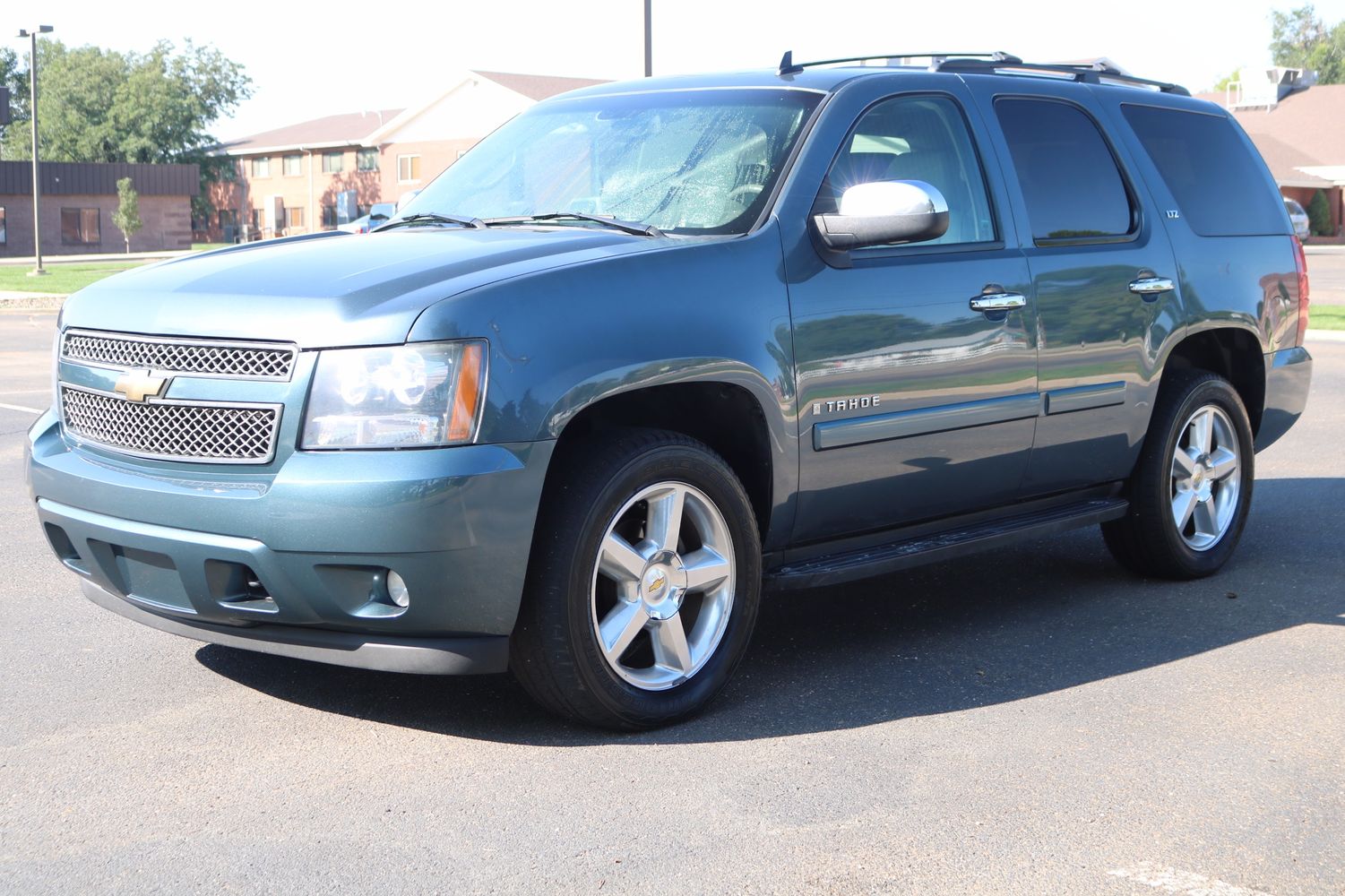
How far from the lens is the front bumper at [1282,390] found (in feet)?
22.3

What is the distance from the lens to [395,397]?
12.8 ft

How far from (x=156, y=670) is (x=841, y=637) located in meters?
2.31

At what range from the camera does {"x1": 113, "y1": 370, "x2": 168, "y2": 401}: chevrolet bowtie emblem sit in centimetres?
417

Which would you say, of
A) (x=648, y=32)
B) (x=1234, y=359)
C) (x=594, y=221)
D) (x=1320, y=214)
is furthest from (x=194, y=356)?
(x=1320, y=214)

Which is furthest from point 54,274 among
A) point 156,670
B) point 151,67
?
point 151,67

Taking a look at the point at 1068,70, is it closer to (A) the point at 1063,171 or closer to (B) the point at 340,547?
(A) the point at 1063,171

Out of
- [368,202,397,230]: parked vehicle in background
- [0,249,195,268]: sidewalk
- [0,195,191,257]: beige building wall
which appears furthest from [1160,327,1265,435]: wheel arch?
[0,195,191,257]: beige building wall

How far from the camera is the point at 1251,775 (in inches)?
162

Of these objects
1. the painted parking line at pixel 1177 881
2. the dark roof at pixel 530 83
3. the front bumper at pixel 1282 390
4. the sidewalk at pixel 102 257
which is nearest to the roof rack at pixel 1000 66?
the front bumper at pixel 1282 390

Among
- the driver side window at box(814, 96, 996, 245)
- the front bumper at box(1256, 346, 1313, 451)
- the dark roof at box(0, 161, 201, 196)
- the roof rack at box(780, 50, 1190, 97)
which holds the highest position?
the dark roof at box(0, 161, 201, 196)

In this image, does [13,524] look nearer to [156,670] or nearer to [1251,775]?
[156,670]

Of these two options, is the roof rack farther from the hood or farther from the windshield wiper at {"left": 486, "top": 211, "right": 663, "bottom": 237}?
the hood

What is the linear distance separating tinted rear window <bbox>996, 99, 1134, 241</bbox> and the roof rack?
203mm

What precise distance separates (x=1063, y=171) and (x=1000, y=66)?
0.48m
